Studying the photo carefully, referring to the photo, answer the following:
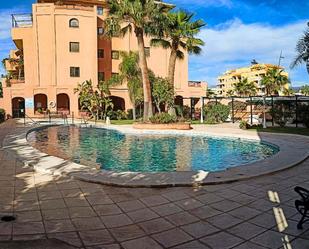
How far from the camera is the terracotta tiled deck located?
414 cm

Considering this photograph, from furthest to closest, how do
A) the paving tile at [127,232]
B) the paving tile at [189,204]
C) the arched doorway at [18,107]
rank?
the arched doorway at [18,107] < the paving tile at [189,204] < the paving tile at [127,232]

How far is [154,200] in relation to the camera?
5742 mm

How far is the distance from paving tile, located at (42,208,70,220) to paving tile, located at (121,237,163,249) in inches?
51.4

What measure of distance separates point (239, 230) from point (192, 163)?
6.63m

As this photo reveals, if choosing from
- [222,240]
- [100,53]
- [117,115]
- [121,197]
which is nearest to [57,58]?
[100,53]

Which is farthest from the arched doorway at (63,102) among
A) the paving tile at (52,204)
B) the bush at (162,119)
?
the paving tile at (52,204)

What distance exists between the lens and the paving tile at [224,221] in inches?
182

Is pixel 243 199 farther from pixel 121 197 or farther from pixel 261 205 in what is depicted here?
pixel 121 197

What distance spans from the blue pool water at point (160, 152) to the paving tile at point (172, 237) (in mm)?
5649

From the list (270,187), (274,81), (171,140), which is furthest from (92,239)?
(274,81)

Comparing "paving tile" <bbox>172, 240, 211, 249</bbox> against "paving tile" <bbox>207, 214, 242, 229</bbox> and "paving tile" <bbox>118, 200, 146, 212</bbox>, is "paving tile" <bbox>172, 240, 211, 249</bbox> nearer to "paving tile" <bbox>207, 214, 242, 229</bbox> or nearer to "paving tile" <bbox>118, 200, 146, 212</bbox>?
"paving tile" <bbox>207, 214, 242, 229</bbox>

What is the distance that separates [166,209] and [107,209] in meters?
0.97

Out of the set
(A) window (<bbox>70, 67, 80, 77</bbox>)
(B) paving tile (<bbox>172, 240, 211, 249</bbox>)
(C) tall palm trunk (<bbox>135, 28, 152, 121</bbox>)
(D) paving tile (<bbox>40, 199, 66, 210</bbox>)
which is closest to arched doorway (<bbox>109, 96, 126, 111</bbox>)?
(A) window (<bbox>70, 67, 80, 77</bbox>)

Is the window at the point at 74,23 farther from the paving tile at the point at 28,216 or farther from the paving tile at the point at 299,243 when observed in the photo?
the paving tile at the point at 299,243
